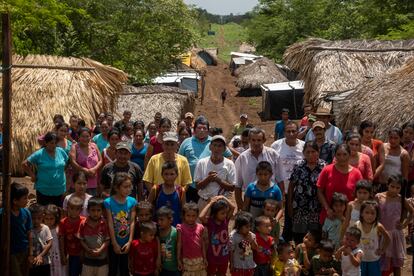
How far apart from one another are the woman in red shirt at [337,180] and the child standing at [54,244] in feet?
9.64

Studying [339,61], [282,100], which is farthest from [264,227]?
[282,100]

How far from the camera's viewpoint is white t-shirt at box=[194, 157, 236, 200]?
357 inches

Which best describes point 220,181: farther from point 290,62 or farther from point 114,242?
point 290,62

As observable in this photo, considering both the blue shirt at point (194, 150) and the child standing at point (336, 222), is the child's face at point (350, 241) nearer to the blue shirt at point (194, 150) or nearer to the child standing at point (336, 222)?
the child standing at point (336, 222)

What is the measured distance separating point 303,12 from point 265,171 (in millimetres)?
46208

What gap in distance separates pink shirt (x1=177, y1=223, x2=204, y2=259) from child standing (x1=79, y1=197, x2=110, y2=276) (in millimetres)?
792

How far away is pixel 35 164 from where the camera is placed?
9.85 m

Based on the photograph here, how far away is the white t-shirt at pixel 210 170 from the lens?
29.8ft

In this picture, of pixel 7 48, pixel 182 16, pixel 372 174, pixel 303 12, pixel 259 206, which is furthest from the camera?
pixel 303 12

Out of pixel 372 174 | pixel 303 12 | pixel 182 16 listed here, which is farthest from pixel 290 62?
pixel 303 12

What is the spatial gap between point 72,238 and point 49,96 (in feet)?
32.4

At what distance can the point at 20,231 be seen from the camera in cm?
798

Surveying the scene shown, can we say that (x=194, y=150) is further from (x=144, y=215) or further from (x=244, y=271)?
(x=244, y=271)

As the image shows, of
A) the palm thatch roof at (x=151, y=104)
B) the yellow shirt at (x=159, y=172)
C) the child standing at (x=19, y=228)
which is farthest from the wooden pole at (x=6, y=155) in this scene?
the palm thatch roof at (x=151, y=104)
